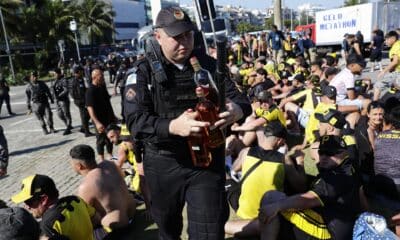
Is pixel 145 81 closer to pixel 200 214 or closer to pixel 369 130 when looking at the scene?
pixel 200 214

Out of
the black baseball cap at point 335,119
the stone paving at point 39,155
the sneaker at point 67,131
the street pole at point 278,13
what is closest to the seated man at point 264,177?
the black baseball cap at point 335,119

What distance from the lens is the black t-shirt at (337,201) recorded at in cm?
309

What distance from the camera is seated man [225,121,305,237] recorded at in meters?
3.75

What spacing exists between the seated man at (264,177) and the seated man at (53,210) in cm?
152

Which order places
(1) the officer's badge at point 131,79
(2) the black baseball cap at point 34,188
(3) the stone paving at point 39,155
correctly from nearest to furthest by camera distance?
(1) the officer's badge at point 131,79, (2) the black baseball cap at point 34,188, (3) the stone paving at point 39,155

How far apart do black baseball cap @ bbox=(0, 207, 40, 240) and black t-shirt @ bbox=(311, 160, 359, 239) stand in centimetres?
208

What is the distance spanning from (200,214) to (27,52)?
37.8 metres

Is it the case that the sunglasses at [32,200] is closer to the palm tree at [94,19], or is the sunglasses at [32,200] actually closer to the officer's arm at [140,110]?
the officer's arm at [140,110]

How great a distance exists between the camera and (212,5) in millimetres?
2271

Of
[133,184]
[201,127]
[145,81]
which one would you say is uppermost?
[145,81]

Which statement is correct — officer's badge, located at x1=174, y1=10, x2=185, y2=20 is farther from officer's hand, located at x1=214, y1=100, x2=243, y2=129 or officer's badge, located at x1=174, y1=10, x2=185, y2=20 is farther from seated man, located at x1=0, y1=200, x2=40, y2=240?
seated man, located at x1=0, y1=200, x2=40, y2=240

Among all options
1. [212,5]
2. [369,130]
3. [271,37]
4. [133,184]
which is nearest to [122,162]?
[133,184]

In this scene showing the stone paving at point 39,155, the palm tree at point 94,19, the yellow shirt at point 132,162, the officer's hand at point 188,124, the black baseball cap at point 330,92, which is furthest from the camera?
the palm tree at point 94,19

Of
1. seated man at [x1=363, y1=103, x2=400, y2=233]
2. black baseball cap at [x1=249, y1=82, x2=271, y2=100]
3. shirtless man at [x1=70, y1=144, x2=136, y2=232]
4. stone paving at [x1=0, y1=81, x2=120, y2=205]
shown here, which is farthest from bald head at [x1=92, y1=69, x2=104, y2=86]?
seated man at [x1=363, y1=103, x2=400, y2=233]
